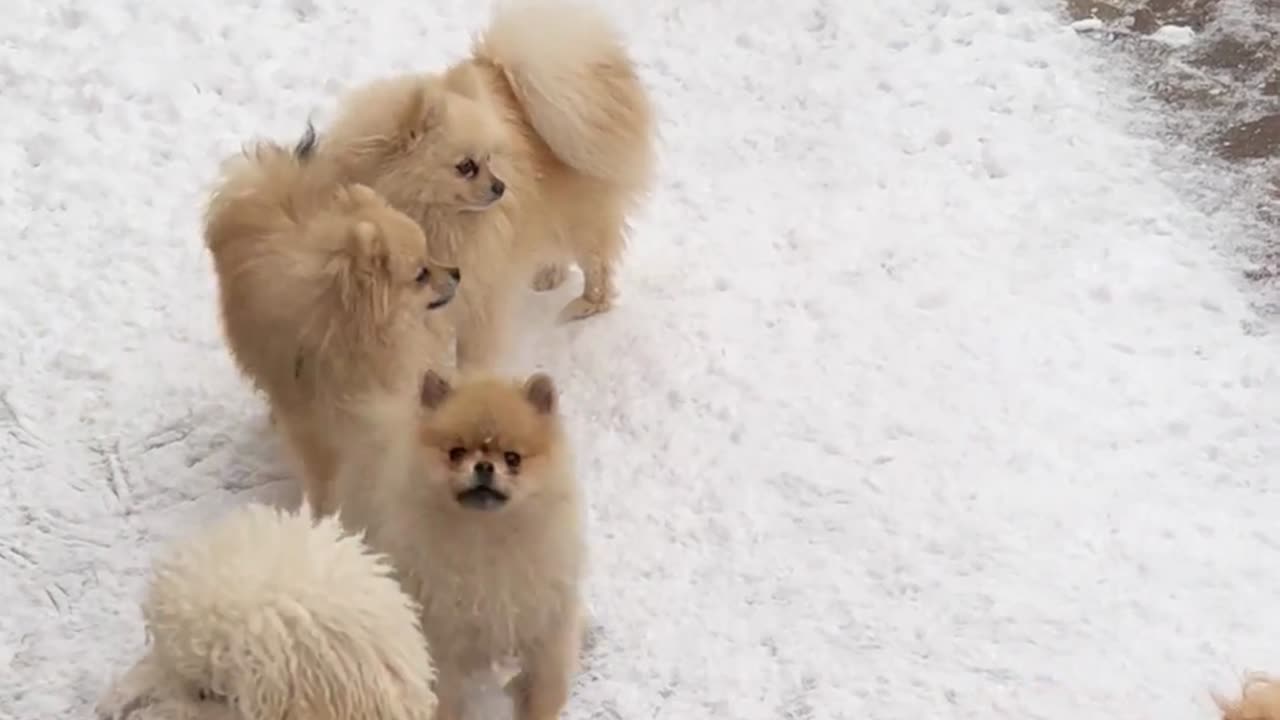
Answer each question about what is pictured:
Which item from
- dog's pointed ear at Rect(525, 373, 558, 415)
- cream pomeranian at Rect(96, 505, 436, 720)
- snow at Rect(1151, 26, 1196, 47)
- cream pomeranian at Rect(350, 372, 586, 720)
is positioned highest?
cream pomeranian at Rect(96, 505, 436, 720)

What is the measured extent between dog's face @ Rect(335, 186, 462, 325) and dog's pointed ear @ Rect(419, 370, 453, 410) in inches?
13.5

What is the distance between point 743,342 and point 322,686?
2.04m

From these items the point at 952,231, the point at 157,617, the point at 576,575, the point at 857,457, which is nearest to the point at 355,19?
the point at 952,231

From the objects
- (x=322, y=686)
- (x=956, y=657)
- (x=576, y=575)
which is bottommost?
(x=956, y=657)

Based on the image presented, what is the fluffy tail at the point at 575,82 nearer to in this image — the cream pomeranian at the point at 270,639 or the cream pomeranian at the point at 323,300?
the cream pomeranian at the point at 323,300

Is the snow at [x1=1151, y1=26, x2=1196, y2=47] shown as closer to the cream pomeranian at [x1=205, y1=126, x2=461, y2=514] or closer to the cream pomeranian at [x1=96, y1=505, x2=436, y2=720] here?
the cream pomeranian at [x1=205, y1=126, x2=461, y2=514]

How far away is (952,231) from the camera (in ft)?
14.1

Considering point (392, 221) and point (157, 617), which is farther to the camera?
point (392, 221)

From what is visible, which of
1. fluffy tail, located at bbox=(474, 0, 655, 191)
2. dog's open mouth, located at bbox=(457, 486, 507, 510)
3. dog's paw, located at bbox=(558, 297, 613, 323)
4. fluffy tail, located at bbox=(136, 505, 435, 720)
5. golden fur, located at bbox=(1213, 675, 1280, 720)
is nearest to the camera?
fluffy tail, located at bbox=(136, 505, 435, 720)

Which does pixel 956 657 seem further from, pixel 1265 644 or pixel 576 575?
pixel 576 575

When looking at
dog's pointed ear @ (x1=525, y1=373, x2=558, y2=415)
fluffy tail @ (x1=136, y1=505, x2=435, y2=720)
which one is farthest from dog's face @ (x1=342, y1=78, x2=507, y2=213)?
fluffy tail @ (x1=136, y1=505, x2=435, y2=720)

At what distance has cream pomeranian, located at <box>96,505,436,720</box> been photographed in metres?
2.06

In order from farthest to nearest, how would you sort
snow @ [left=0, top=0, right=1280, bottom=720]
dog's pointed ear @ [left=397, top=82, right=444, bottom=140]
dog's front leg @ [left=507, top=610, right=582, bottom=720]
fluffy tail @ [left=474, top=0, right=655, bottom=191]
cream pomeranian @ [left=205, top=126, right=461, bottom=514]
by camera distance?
fluffy tail @ [left=474, top=0, right=655, bottom=191], dog's pointed ear @ [left=397, top=82, right=444, bottom=140], snow @ [left=0, top=0, right=1280, bottom=720], cream pomeranian @ [left=205, top=126, right=461, bottom=514], dog's front leg @ [left=507, top=610, right=582, bottom=720]

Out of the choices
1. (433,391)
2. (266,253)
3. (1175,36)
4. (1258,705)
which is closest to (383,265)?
(266,253)
